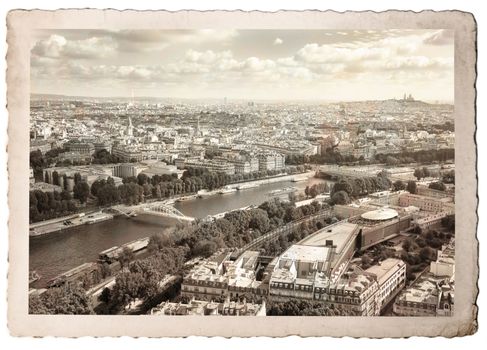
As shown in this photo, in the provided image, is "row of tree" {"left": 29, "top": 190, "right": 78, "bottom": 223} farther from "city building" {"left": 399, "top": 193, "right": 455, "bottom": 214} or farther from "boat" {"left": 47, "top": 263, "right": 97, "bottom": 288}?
"city building" {"left": 399, "top": 193, "right": 455, "bottom": 214}

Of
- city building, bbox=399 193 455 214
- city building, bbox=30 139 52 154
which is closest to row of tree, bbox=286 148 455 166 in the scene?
city building, bbox=399 193 455 214

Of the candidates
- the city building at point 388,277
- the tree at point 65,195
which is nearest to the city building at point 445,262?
the city building at point 388,277

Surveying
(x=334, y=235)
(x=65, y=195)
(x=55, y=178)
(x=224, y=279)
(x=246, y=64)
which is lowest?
(x=224, y=279)

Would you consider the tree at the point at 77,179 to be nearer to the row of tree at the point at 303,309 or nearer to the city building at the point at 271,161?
the city building at the point at 271,161

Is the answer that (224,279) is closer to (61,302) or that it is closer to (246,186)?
(246,186)

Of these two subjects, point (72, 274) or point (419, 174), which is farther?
point (419, 174)

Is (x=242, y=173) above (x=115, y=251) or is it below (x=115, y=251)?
above

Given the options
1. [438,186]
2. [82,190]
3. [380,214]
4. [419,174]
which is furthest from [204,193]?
[438,186]
